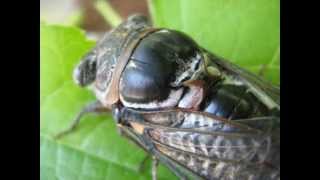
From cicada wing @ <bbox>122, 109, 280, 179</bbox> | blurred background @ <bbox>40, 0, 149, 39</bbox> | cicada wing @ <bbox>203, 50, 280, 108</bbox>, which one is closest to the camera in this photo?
cicada wing @ <bbox>122, 109, 280, 179</bbox>

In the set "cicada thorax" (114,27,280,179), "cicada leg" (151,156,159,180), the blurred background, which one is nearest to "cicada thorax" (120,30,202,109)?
"cicada thorax" (114,27,280,179)

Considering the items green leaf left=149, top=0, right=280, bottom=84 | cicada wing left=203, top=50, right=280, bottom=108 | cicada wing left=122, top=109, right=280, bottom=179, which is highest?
green leaf left=149, top=0, right=280, bottom=84

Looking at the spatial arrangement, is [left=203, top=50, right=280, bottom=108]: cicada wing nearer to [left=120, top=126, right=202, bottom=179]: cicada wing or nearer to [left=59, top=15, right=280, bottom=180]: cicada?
[left=59, top=15, right=280, bottom=180]: cicada

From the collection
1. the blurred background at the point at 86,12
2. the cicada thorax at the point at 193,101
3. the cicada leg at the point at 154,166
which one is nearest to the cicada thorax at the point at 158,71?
the cicada thorax at the point at 193,101
